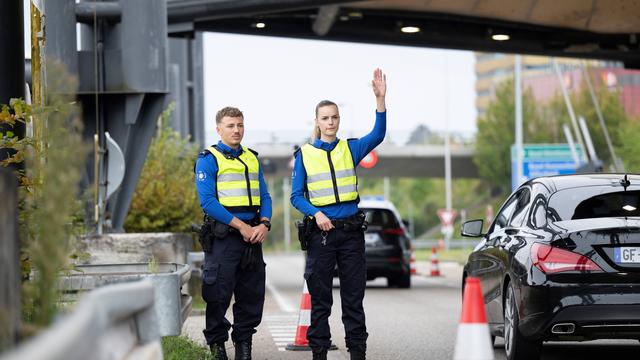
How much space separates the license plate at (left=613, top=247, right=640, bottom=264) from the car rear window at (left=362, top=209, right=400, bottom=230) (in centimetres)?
1693

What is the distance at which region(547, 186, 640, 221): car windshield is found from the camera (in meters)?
9.70

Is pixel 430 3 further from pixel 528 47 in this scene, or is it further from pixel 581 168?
pixel 581 168

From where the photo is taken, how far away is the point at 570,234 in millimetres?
9141

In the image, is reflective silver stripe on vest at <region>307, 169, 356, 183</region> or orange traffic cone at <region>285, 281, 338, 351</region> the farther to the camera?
orange traffic cone at <region>285, 281, 338, 351</region>

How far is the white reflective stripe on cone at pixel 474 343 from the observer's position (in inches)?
258

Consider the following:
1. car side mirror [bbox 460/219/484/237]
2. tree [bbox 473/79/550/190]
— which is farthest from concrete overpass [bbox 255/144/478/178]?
car side mirror [bbox 460/219/484/237]

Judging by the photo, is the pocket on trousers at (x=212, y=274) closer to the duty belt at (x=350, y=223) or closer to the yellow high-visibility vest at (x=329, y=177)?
the yellow high-visibility vest at (x=329, y=177)

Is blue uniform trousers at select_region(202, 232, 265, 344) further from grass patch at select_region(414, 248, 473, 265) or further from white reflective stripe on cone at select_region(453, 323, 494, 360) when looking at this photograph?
grass patch at select_region(414, 248, 473, 265)

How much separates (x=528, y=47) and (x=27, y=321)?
2367cm

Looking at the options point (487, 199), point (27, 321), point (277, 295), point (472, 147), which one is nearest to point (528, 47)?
point (277, 295)

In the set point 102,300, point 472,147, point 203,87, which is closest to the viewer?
point 102,300

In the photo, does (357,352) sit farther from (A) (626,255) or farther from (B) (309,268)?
(A) (626,255)

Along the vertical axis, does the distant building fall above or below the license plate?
above

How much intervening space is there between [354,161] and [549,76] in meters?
117
